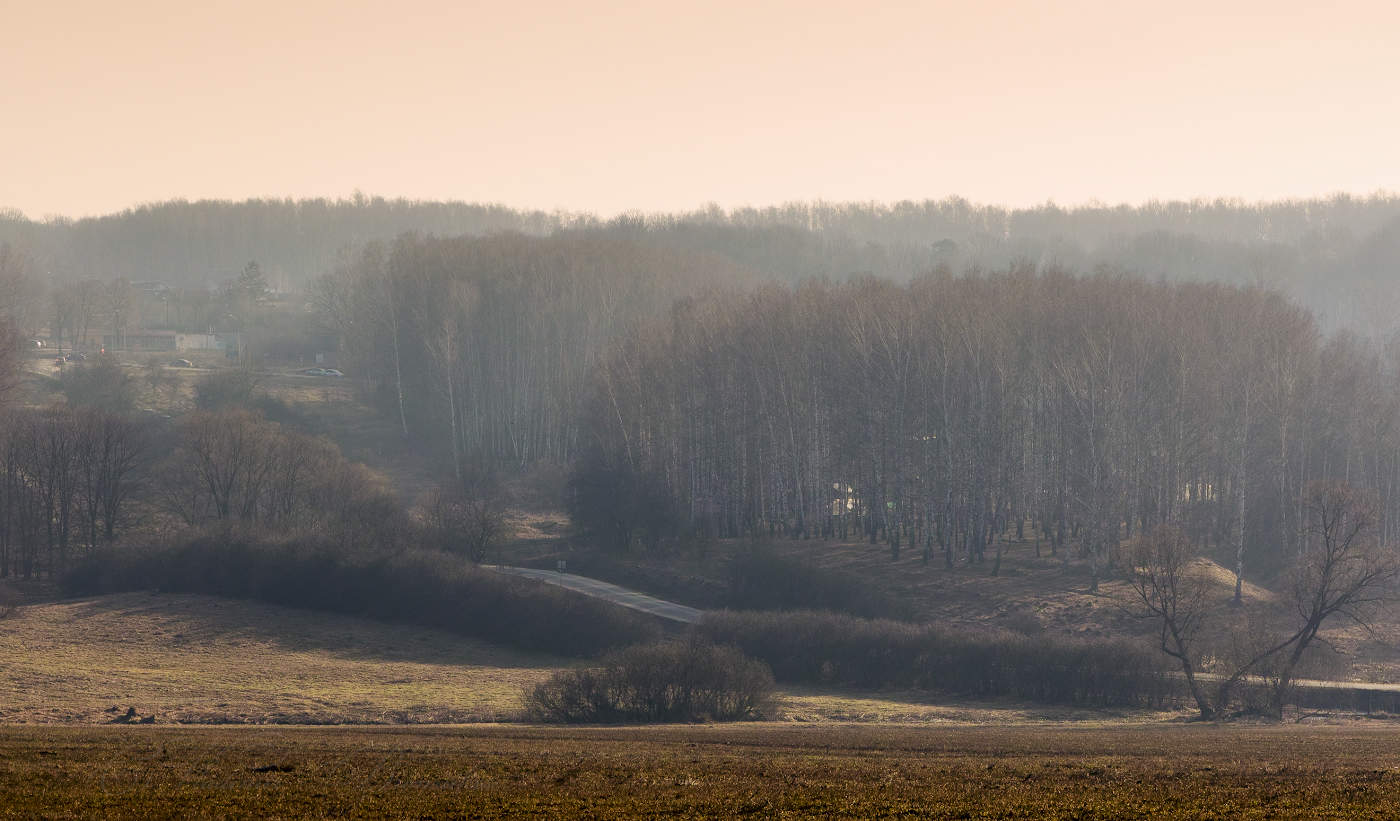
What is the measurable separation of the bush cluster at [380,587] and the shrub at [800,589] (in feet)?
28.4

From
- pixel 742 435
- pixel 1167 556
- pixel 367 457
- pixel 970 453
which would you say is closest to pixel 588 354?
pixel 367 457

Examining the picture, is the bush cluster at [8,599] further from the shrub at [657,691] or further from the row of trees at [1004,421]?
the row of trees at [1004,421]

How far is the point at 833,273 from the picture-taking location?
6757 inches

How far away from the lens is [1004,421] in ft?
269

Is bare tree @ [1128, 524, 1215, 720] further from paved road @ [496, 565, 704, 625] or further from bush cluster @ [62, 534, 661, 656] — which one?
bush cluster @ [62, 534, 661, 656]

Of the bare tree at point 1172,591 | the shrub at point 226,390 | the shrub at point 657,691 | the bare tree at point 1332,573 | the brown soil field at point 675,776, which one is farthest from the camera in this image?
the shrub at point 226,390

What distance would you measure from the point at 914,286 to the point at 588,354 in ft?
123

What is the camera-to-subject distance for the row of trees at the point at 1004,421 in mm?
82125

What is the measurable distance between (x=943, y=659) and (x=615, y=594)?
82.2 feet

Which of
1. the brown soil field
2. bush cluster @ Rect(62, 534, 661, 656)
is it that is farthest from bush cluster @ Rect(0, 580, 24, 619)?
the brown soil field

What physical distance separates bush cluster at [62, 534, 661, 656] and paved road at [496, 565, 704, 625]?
2.65 m

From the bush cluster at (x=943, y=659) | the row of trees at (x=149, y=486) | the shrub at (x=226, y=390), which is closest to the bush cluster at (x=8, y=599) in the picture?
the row of trees at (x=149, y=486)

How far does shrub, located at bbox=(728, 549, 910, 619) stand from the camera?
75375mm

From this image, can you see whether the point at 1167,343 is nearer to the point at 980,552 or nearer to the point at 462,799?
the point at 980,552
